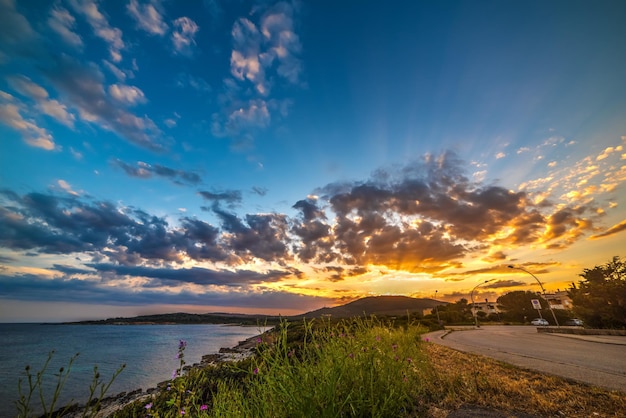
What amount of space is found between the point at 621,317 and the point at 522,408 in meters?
28.6

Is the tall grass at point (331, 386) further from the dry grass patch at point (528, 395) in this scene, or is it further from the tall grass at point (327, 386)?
the dry grass patch at point (528, 395)

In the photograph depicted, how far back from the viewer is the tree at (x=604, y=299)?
23.2 m

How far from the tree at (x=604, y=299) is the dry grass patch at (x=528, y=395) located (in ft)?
82.6

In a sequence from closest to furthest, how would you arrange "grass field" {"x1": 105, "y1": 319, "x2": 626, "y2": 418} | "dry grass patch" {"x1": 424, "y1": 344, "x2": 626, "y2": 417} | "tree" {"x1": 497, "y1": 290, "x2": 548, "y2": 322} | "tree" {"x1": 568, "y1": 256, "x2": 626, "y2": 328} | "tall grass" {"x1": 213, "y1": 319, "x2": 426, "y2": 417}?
"tall grass" {"x1": 213, "y1": 319, "x2": 426, "y2": 417}
"grass field" {"x1": 105, "y1": 319, "x2": 626, "y2": 418}
"dry grass patch" {"x1": 424, "y1": 344, "x2": 626, "y2": 417}
"tree" {"x1": 568, "y1": 256, "x2": 626, "y2": 328}
"tree" {"x1": 497, "y1": 290, "x2": 548, "y2": 322}

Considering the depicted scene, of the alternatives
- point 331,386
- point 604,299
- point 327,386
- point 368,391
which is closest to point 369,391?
point 368,391

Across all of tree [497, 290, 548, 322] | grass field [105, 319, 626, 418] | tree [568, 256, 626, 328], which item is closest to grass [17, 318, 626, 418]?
grass field [105, 319, 626, 418]

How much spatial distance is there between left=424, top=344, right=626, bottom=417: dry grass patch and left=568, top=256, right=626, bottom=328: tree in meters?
25.2

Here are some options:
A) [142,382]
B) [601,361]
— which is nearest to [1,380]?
[142,382]

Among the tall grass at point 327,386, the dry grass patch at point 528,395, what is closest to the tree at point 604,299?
the dry grass patch at point 528,395

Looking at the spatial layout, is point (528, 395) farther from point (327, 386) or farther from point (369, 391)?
point (327, 386)

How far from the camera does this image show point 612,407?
4.35m

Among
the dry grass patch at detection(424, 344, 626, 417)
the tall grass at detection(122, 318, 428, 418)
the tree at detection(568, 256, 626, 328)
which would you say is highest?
the tree at detection(568, 256, 626, 328)

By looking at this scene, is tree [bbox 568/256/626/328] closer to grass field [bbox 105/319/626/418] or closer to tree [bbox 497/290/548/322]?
grass field [bbox 105/319/626/418]

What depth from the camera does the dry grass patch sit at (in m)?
4.35
